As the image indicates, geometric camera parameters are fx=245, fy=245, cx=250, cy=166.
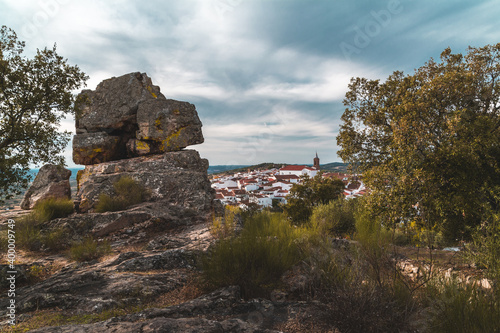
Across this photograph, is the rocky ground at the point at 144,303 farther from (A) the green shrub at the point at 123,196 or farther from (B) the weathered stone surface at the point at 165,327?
(A) the green shrub at the point at 123,196

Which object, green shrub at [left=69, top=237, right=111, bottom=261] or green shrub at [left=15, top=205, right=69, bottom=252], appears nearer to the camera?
green shrub at [left=69, top=237, right=111, bottom=261]

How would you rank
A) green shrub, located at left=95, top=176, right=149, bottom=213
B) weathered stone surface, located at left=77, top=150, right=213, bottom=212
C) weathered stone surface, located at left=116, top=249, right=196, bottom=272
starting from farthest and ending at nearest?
weathered stone surface, located at left=77, top=150, right=213, bottom=212, green shrub, located at left=95, top=176, right=149, bottom=213, weathered stone surface, located at left=116, top=249, right=196, bottom=272

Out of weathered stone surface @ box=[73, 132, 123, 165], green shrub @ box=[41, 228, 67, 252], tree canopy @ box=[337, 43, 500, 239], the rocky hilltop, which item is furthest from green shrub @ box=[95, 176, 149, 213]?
tree canopy @ box=[337, 43, 500, 239]

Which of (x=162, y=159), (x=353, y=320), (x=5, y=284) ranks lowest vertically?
(x=5, y=284)

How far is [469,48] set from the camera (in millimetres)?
10555

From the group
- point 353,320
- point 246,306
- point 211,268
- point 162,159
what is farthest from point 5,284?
point 162,159

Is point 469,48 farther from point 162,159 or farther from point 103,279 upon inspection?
point 103,279

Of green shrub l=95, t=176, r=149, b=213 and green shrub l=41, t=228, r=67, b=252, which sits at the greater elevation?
green shrub l=95, t=176, r=149, b=213

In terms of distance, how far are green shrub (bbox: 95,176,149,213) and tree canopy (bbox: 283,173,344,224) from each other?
1213cm

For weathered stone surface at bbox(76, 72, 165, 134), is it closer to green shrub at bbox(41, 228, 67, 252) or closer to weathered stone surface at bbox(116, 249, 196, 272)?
green shrub at bbox(41, 228, 67, 252)

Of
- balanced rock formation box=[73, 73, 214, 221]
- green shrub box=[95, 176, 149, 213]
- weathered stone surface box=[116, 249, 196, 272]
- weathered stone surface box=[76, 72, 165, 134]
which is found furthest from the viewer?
weathered stone surface box=[76, 72, 165, 134]

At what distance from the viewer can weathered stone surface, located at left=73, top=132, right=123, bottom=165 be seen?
34.3ft

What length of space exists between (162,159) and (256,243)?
24.1ft

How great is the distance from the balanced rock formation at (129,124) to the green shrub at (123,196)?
104 inches
